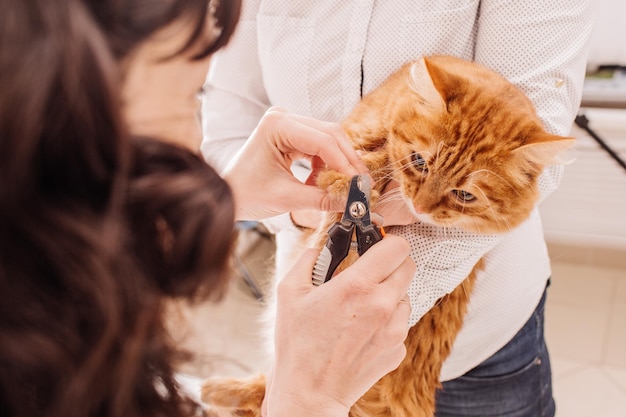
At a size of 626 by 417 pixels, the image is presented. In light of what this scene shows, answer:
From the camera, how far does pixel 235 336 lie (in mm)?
2564

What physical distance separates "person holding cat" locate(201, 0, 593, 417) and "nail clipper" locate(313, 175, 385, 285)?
8.1 inches

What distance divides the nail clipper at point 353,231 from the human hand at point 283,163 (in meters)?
0.08

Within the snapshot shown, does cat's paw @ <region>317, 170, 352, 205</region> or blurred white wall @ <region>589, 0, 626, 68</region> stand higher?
cat's paw @ <region>317, 170, 352, 205</region>

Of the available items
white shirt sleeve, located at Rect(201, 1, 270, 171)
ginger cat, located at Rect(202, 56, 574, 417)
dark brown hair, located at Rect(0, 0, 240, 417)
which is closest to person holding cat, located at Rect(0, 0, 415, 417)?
dark brown hair, located at Rect(0, 0, 240, 417)

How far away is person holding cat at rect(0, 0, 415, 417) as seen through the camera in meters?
0.45

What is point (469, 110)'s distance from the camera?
1133 millimetres

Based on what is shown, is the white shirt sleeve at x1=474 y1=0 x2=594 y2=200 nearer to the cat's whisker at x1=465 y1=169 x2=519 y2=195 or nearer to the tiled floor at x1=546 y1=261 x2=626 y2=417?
the cat's whisker at x1=465 y1=169 x2=519 y2=195

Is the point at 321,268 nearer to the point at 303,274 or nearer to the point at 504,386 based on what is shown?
the point at 303,274

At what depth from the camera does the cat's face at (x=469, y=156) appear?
1.10 meters

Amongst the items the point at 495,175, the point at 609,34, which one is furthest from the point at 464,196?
the point at 609,34

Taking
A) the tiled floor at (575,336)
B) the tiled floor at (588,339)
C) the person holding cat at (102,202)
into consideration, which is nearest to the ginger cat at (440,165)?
the person holding cat at (102,202)

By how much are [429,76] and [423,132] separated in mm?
143

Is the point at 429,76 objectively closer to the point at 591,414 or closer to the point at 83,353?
the point at 83,353

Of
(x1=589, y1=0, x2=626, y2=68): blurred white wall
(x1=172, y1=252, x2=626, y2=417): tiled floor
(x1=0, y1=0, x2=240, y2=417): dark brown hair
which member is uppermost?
(x1=0, y1=0, x2=240, y2=417): dark brown hair
